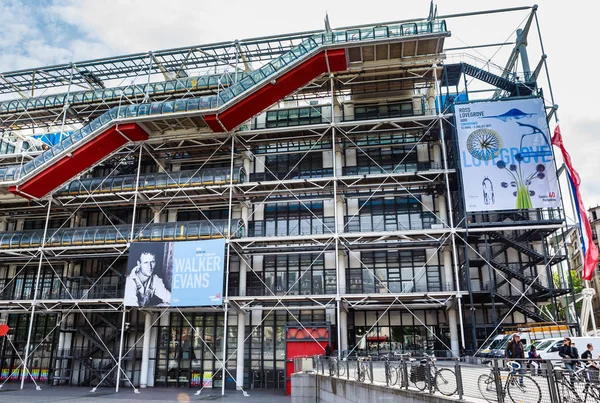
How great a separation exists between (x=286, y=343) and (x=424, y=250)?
862 cm

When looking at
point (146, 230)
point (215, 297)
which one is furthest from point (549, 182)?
point (146, 230)

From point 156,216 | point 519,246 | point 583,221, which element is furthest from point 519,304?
point 156,216

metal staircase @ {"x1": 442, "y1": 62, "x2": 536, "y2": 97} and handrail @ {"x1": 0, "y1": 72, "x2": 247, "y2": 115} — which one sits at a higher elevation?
handrail @ {"x1": 0, "y1": 72, "x2": 247, "y2": 115}

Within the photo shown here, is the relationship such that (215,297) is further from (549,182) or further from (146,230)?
(549,182)

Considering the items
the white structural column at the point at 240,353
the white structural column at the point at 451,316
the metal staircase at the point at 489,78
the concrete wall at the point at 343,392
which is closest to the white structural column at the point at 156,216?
the white structural column at the point at 240,353

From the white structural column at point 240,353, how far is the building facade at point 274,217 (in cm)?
14

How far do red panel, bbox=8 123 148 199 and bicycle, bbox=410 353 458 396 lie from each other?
21306mm

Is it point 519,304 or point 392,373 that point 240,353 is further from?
point 392,373

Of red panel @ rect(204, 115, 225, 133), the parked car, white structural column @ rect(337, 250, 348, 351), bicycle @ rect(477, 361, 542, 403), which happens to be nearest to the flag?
the parked car

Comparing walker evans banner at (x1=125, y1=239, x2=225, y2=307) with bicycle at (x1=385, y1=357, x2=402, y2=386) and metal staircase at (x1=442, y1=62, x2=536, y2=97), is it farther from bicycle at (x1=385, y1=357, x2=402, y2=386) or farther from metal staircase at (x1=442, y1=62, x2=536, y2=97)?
metal staircase at (x1=442, y1=62, x2=536, y2=97)

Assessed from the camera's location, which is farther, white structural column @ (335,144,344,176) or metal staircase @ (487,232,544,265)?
white structural column @ (335,144,344,176)

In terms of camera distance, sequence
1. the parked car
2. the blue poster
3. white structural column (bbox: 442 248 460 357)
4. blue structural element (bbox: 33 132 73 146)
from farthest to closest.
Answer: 1. blue structural element (bbox: 33 132 73 146)
2. the blue poster
3. white structural column (bbox: 442 248 460 357)
4. the parked car

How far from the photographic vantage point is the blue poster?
2356 centimetres

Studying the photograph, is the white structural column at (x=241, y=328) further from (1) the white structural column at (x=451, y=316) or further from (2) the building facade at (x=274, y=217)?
(1) the white structural column at (x=451, y=316)
